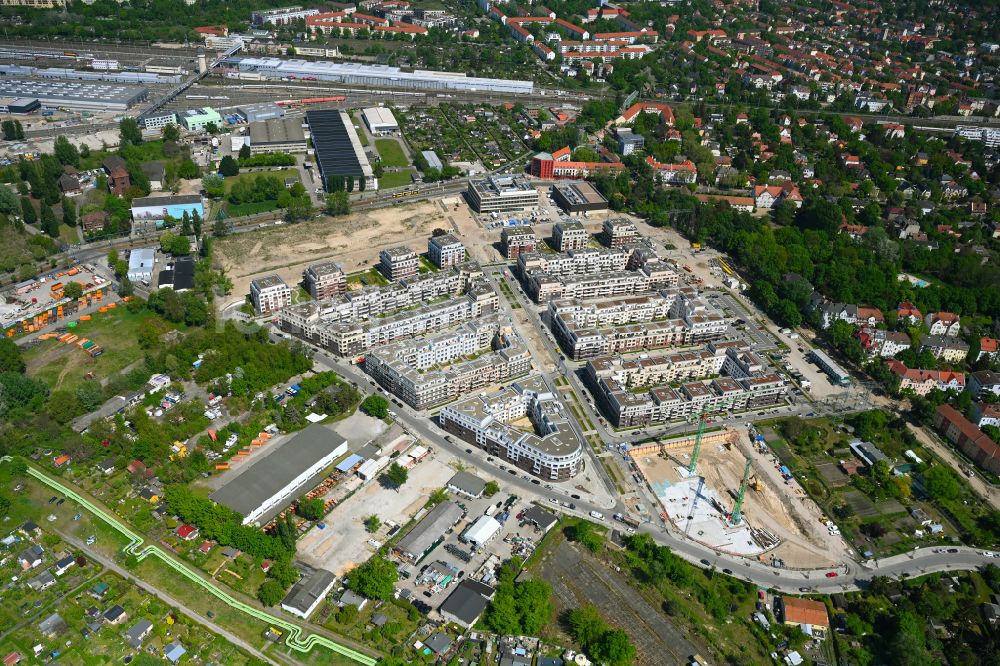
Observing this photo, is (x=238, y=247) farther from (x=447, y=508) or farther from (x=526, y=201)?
(x=447, y=508)

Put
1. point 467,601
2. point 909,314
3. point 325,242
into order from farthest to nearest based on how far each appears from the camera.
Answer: point 325,242
point 909,314
point 467,601

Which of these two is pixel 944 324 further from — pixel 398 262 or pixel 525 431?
pixel 398 262

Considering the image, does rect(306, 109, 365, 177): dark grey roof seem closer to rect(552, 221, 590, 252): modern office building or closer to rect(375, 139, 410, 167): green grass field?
rect(375, 139, 410, 167): green grass field

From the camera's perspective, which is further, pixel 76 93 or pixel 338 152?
pixel 76 93

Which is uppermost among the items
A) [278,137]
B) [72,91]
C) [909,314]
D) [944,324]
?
[72,91]

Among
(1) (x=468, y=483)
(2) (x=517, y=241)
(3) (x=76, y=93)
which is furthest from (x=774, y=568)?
(3) (x=76, y=93)

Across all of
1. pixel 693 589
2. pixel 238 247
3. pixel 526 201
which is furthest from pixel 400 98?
pixel 693 589
